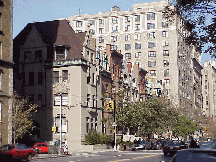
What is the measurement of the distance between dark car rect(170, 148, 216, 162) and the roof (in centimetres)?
4996

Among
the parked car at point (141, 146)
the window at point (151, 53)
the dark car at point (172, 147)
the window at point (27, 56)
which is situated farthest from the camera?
the window at point (151, 53)

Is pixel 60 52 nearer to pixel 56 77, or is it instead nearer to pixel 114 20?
pixel 56 77

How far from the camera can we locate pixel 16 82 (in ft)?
216

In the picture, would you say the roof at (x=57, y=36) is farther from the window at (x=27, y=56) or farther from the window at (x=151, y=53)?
the window at (x=151, y=53)

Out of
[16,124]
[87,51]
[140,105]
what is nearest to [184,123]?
[140,105]

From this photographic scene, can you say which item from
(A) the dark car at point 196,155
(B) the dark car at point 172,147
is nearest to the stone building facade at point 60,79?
(B) the dark car at point 172,147

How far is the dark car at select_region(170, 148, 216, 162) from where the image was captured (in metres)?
12.4

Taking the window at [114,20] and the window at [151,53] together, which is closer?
the window at [151,53]

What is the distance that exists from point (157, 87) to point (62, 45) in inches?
2135

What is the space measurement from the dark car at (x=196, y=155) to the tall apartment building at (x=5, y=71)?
3615cm

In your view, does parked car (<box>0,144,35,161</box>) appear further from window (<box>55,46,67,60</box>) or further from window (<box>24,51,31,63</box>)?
window (<box>24,51,31,63</box>)

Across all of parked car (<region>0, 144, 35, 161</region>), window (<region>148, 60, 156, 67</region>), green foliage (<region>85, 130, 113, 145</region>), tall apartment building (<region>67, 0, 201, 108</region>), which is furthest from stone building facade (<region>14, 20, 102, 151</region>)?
window (<region>148, 60, 156, 67</region>)

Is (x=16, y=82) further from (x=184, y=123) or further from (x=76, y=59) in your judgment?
(x=184, y=123)

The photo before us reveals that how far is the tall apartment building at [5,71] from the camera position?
153ft
